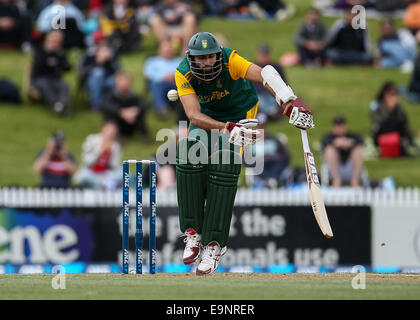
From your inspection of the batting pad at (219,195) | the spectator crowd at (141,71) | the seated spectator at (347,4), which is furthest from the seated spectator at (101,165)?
the seated spectator at (347,4)

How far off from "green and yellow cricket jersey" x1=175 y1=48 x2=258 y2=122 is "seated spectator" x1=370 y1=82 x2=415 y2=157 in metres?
8.64

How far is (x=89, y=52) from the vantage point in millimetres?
18703

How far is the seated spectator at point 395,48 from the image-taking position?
2042cm

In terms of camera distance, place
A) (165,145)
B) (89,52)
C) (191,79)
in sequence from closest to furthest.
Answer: (191,79)
(165,145)
(89,52)

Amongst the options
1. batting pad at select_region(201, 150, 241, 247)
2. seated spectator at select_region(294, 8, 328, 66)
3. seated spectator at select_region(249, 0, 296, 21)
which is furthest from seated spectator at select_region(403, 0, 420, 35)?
batting pad at select_region(201, 150, 241, 247)

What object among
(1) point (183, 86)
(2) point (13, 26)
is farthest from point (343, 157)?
(2) point (13, 26)

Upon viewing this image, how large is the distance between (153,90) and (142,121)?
0.97 metres

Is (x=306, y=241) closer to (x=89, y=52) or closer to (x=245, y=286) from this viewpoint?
(x=245, y=286)

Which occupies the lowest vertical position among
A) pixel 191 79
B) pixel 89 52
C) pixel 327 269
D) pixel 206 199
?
pixel 327 269

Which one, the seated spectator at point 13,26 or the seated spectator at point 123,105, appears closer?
the seated spectator at point 123,105

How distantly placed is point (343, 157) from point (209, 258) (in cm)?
712

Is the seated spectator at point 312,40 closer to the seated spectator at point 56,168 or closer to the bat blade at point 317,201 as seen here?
the seated spectator at point 56,168

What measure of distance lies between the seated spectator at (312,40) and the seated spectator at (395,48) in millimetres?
1412
